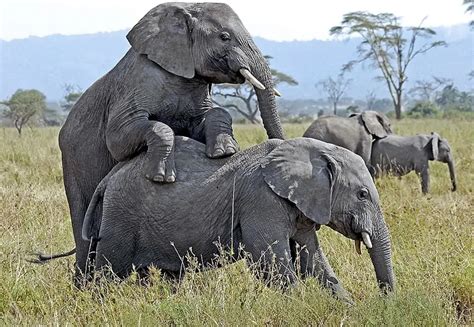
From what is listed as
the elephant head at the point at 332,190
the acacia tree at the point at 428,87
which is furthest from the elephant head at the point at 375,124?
the acacia tree at the point at 428,87

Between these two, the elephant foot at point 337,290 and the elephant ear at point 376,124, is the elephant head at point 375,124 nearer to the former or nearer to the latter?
the elephant ear at point 376,124

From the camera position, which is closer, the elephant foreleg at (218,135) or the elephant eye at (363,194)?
the elephant eye at (363,194)

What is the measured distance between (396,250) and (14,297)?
249cm

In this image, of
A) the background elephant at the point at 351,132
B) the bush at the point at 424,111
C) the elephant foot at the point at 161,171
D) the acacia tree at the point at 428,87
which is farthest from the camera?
the acacia tree at the point at 428,87

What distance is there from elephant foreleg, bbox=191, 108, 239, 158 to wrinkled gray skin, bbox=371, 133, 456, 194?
23.5ft

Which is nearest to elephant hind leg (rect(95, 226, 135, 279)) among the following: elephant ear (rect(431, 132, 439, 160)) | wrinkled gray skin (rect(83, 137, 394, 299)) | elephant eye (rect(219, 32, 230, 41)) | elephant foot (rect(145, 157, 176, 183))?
wrinkled gray skin (rect(83, 137, 394, 299))

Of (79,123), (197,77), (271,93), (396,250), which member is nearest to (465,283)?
(396,250)

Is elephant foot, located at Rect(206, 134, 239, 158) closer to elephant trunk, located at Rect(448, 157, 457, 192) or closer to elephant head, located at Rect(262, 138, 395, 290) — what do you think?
elephant head, located at Rect(262, 138, 395, 290)

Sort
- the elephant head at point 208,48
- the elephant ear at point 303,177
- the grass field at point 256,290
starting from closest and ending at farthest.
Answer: the grass field at point 256,290
the elephant ear at point 303,177
the elephant head at point 208,48

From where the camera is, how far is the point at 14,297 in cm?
455

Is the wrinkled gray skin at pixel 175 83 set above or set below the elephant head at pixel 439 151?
above

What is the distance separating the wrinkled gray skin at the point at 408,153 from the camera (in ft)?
38.4

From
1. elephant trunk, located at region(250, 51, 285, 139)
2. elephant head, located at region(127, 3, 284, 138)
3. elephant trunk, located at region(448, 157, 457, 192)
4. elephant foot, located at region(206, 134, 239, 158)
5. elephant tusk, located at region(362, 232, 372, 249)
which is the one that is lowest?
elephant trunk, located at region(448, 157, 457, 192)

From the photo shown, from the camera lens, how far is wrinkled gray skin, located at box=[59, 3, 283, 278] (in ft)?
14.5
